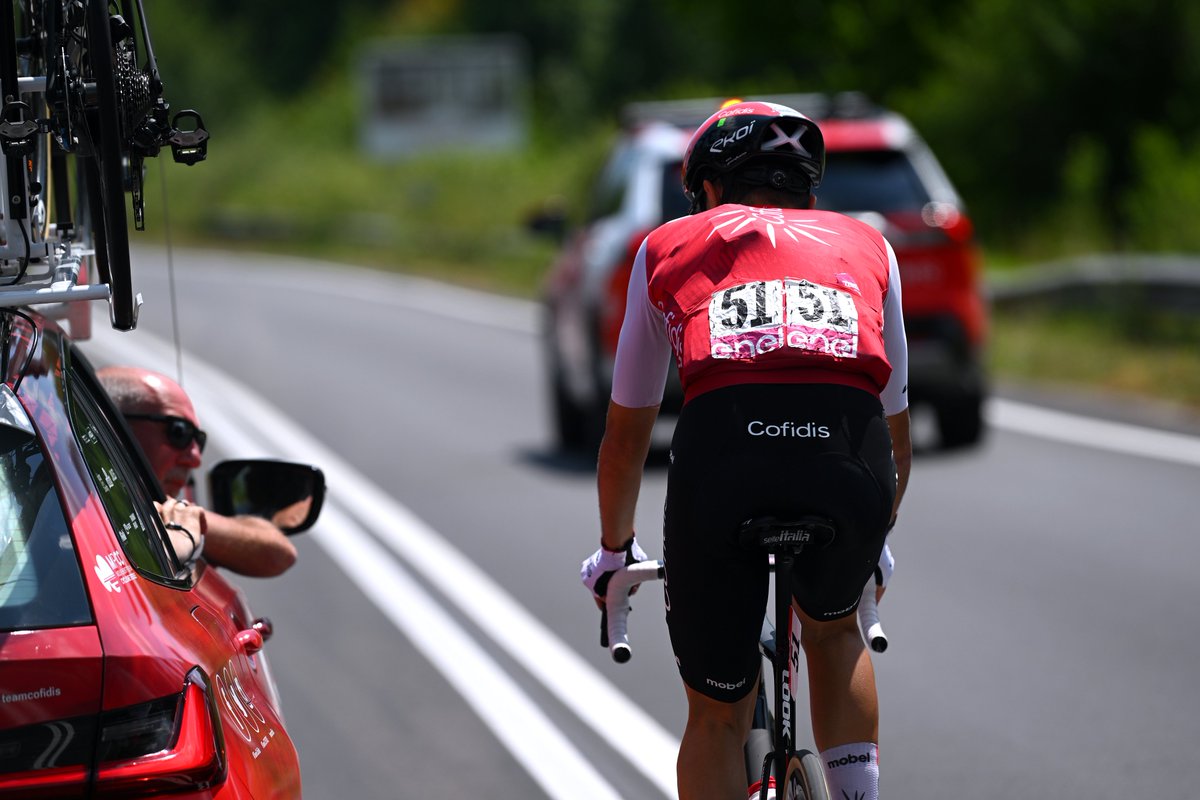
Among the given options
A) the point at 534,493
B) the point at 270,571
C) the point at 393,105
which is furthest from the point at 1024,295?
the point at 393,105

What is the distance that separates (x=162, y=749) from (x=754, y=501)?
3.77 feet

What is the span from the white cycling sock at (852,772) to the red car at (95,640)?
1.01 m

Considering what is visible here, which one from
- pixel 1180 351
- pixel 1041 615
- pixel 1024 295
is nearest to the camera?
pixel 1041 615

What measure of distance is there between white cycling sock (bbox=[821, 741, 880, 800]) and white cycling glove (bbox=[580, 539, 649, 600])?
53cm

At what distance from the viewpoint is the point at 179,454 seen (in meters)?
4.24


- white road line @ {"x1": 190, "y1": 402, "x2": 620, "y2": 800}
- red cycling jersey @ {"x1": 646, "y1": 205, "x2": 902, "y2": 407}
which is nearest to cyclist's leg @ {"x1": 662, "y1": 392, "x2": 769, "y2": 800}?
red cycling jersey @ {"x1": 646, "y1": 205, "x2": 902, "y2": 407}

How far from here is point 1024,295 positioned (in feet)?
58.6

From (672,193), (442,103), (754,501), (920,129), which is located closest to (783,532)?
(754,501)

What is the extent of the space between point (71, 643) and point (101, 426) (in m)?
0.73

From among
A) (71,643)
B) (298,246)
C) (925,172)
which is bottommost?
(298,246)

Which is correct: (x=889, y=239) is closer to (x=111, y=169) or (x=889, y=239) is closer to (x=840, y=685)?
(x=840, y=685)

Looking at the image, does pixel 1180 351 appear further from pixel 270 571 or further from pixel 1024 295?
pixel 270 571

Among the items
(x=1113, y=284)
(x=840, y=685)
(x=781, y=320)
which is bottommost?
(x=1113, y=284)

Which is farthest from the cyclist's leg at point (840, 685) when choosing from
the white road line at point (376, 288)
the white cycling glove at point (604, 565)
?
the white road line at point (376, 288)
